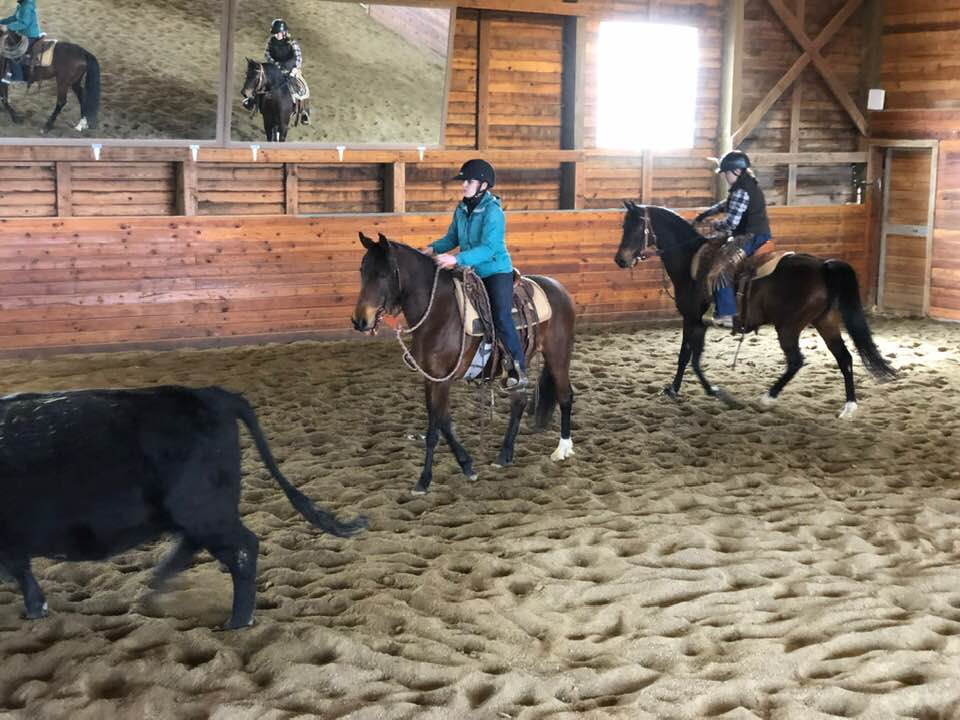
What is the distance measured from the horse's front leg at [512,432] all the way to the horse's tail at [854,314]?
8.64ft

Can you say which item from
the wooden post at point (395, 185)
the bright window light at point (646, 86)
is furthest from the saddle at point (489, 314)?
the bright window light at point (646, 86)

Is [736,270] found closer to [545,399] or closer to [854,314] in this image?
[854,314]

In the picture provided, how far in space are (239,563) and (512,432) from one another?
2.88 metres

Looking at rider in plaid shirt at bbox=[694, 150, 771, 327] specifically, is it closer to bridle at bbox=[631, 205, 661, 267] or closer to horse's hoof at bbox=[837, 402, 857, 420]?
bridle at bbox=[631, 205, 661, 267]

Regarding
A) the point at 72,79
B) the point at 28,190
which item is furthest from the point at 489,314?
the point at 28,190

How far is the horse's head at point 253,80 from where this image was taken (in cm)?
970

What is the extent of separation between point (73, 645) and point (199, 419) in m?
0.92

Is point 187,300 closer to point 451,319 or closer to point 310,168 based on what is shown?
point 310,168

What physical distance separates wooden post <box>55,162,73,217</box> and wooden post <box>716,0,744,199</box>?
7367 mm

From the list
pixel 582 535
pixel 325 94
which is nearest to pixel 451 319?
pixel 582 535

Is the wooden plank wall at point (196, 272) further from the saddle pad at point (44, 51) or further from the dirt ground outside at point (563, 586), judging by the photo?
the dirt ground outside at point (563, 586)

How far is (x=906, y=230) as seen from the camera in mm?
13422

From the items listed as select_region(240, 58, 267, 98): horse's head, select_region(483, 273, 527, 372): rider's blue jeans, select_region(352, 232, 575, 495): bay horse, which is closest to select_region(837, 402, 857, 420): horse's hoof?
select_region(352, 232, 575, 495): bay horse

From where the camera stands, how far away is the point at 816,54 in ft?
43.1
